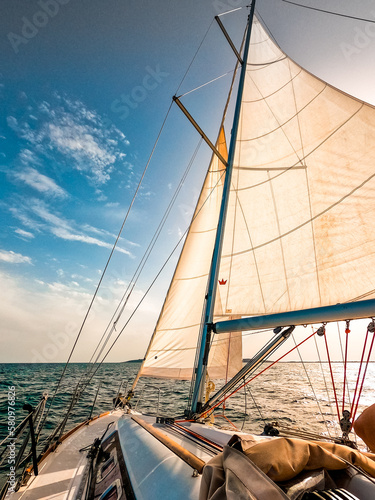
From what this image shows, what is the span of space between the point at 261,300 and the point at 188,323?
10.1 ft

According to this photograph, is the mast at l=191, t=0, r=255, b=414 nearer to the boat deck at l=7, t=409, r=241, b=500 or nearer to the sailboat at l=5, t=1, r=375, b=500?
the sailboat at l=5, t=1, r=375, b=500

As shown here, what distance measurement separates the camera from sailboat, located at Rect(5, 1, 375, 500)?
4.06ft

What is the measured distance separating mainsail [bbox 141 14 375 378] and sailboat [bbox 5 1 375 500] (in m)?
0.02

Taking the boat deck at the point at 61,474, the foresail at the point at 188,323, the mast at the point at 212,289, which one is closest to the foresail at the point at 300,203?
the mast at the point at 212,289

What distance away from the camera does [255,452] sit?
3.80 feet

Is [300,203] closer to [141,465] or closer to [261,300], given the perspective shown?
[261,300]

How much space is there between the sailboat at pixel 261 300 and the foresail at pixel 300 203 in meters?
0.02

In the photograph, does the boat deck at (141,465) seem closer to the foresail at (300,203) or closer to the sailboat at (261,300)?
the sailboat at (261,300)

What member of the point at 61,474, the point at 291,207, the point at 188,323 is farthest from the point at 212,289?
the point at 61,474

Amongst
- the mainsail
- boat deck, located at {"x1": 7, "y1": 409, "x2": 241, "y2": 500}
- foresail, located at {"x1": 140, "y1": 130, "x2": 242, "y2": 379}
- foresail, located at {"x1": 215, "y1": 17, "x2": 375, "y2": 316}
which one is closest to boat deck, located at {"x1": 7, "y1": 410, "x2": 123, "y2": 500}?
boat deck, located at {"x1": 7, "y1": 409, "x2": 241, "y2": 500}

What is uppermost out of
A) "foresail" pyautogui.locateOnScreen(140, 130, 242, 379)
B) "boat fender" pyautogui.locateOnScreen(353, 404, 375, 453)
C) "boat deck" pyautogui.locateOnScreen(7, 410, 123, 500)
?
"foresail" pyautogui.locateOnScreen(140, 130, 242, 379)

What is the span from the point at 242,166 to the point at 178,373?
5.72 m

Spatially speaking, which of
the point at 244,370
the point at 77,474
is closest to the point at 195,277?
the point at 244,370

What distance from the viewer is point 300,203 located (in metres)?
4.52
